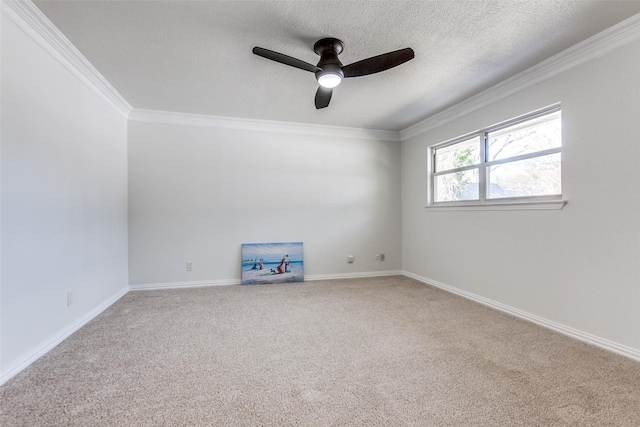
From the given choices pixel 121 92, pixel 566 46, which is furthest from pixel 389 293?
pixel 121 92

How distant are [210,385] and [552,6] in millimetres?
3336

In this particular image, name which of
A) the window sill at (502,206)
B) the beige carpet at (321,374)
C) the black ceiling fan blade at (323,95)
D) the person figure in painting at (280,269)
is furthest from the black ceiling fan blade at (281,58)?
the person figure in painting at (280,269)

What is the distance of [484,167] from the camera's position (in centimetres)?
333

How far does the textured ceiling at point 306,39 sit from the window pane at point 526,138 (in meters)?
0.55

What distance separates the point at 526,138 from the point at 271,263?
356 centimetres

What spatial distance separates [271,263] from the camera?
13.8ft

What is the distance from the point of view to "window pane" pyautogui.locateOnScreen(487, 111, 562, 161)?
2.62 meters

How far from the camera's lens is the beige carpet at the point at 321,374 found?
145 cm

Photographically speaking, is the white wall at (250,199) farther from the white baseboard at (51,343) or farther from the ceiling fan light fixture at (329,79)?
the ceiling fan light fixture at (329,79)

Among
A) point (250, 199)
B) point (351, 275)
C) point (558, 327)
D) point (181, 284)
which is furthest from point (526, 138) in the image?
point (181, 284)

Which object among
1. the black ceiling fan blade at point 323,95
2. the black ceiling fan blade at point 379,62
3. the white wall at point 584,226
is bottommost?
the white wall at point 584,226

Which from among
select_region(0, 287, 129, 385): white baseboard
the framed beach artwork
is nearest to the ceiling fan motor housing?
the framed beach artwork

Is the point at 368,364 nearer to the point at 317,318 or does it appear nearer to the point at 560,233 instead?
the point at 317,318

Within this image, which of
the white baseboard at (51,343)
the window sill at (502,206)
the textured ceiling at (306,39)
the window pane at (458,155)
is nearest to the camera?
the white baseboard at (51,343)
